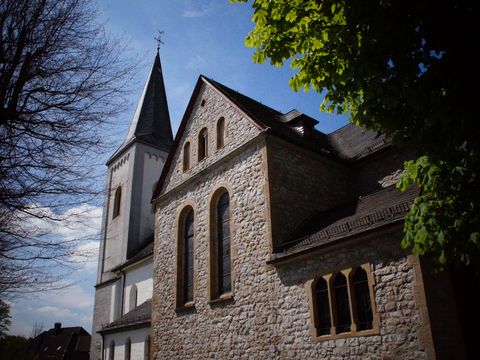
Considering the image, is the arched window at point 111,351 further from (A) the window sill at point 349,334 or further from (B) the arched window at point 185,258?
(A) the window sill at point 349,334

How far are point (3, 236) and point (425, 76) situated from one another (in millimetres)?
7299

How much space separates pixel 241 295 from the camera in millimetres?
12203

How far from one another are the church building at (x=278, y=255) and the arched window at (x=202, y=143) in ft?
0.23

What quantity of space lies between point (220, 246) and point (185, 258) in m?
2.29

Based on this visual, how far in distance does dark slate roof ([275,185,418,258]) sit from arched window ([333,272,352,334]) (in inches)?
37.1

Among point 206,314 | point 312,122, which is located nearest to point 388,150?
point 312,122

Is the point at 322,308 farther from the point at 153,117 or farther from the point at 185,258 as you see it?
the point at 153,117

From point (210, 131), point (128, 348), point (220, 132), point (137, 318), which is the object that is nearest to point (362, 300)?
point (220, 132)

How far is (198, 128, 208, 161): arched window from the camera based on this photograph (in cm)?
1647

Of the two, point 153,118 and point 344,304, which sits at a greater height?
point 153,118

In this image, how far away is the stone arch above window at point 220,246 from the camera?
13.5 metres

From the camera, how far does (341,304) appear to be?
31.7ft

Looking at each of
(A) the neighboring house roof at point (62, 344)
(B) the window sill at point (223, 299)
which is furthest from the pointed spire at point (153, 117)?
(A) the neighboring house roof at point (62, 344)

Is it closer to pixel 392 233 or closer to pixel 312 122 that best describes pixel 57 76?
pixel 392 233
